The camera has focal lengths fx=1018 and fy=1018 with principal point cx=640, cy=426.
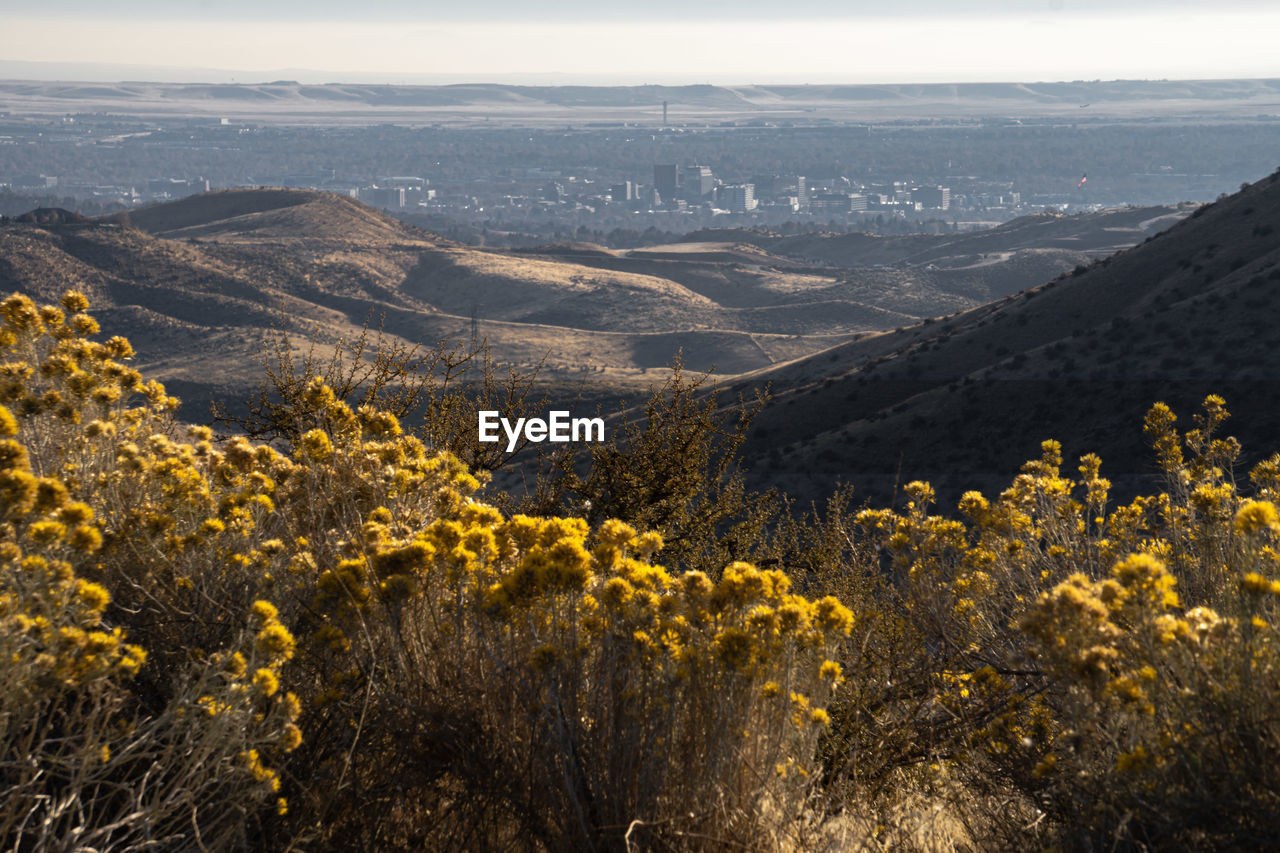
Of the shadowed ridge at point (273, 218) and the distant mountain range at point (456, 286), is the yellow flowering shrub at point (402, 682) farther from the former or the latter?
the shadowed ridge at point (273, 218)

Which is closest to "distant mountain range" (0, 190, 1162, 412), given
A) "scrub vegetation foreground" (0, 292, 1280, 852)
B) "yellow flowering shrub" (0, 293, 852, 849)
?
"scrub vegetation foreground" (0, 292, 1280, 852)

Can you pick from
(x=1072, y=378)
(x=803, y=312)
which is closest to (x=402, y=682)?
(x=1072, y=378)

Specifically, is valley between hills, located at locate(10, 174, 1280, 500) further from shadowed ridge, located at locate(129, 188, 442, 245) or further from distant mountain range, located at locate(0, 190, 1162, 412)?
shadowed ridge, located at locate(129, 188, 442, 245)

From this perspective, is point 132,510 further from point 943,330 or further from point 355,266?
point 355,266

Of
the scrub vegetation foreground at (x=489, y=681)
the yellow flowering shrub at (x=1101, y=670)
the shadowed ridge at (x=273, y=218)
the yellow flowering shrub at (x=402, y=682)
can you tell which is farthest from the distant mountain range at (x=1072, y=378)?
the shadowed ridge at (x=273, y=218)

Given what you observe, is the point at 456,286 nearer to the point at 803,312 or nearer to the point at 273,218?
the point at 273,218

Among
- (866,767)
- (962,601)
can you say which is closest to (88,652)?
(866,767)
